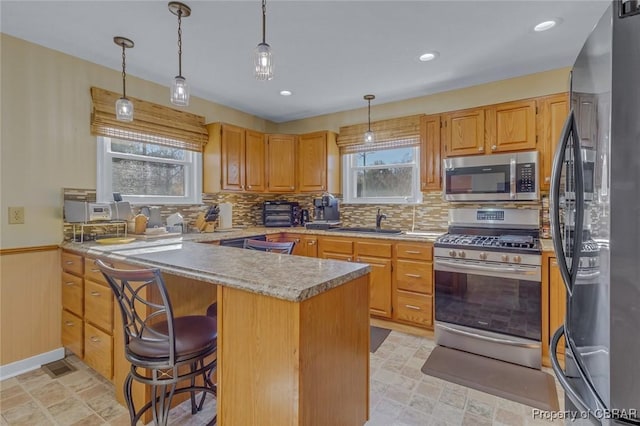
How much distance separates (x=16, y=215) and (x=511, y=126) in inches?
164

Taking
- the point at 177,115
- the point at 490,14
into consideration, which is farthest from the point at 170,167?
the point at 490,14

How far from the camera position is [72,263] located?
2.37m

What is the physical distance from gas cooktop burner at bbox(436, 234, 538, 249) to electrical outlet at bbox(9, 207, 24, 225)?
11.1 feet

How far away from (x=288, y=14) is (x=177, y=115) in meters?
1.86

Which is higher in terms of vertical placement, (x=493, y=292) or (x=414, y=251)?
(x=414, y=251)

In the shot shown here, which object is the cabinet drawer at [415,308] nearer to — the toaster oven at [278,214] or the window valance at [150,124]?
the toaster oven at [278,214]

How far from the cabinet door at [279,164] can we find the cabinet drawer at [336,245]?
103 cm

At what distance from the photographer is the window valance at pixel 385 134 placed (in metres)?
3.49

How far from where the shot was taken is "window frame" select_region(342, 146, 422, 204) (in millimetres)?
3637

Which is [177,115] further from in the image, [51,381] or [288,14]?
[51,381]

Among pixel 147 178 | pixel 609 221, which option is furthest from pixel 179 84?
pixel 609 221

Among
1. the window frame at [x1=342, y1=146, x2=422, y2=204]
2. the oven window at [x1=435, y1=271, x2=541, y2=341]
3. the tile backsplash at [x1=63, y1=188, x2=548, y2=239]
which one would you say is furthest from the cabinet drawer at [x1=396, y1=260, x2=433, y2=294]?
the window frame at [x1=342, y1=146, x2=422, y2=204]

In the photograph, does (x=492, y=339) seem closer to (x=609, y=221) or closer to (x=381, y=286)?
(x=381, y=286)

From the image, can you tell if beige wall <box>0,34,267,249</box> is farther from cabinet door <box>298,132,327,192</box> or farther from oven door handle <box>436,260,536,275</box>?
oven door handle <box>436,260,536,275</box>
